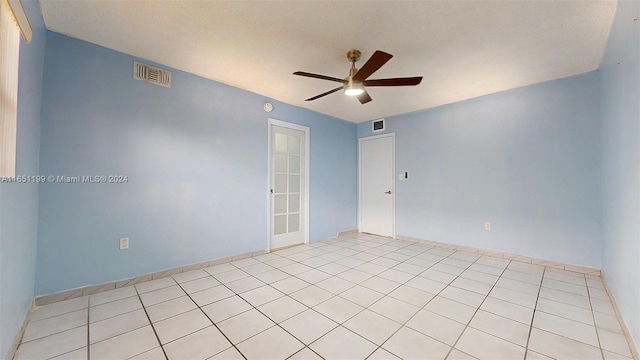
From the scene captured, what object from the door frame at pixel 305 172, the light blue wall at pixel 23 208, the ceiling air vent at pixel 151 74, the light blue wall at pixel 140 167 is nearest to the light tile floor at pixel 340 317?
the light blue wall at pixel 23 208

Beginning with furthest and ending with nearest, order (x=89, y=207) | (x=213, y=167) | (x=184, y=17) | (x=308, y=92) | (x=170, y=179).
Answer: (x=308, y=92) → (x=213, y=167) → (x=170, y=179) → (x=89, y=207) → (x=184, y=17)

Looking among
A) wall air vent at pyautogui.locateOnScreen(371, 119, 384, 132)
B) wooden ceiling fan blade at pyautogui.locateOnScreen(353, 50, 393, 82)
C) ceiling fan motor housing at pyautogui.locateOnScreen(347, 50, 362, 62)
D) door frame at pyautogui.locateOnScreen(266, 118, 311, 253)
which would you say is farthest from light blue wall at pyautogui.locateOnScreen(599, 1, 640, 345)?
door frame at pyautogui.locateOnScreen(266, 118, 311, 253)

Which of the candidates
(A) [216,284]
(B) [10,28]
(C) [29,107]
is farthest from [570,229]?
(C) [29,107]

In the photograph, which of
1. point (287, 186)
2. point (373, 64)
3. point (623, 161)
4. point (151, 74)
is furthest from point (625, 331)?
point (151, 74)

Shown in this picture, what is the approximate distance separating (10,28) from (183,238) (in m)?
2.27

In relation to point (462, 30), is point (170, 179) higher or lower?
lower

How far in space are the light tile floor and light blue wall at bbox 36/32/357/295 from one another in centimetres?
39

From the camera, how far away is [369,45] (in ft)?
7.76

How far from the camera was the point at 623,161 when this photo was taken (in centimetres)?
189

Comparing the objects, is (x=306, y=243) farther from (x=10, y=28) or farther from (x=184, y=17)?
(x=10, y=28)

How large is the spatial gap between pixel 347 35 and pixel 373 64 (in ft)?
1.35

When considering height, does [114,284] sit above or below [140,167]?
below

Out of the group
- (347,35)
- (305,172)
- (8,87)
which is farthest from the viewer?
(305,172)

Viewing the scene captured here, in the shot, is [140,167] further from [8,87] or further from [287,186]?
[287,186]
